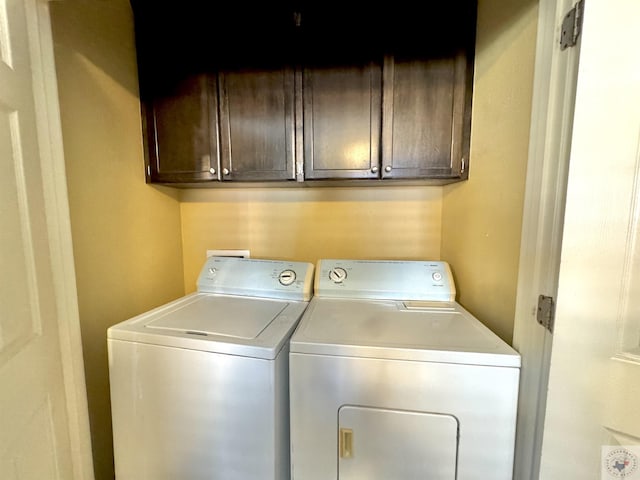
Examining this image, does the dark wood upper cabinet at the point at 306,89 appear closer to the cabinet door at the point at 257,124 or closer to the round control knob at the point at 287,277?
the cabinet door at the point at 257,124

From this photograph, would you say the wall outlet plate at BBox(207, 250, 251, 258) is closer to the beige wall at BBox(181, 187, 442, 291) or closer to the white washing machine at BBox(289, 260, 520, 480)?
the beige wall at BBox(181, 187, 442, 291)

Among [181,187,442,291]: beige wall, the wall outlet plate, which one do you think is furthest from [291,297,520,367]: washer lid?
the wall outlet plate

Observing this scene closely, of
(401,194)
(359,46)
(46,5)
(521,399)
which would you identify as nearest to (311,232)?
(401,194)

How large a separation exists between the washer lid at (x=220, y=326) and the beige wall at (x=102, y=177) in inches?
10.8

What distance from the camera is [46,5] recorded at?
32.6 inches

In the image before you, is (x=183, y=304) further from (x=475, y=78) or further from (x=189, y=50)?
(x=475, y=78)

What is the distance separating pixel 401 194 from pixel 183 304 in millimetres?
1358

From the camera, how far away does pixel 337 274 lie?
4.75 ft

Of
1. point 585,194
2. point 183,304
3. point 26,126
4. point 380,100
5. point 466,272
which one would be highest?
point 380,100

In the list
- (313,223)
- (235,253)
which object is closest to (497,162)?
(313,223)

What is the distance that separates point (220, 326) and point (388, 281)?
801mm

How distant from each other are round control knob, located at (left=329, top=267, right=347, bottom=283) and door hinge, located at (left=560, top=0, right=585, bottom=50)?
1109mm

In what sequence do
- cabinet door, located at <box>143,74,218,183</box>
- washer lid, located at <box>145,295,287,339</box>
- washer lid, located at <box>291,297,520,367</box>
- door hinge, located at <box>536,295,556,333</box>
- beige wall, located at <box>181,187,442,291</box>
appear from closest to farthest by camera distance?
door hinge, located at <box>536,295,556,333</box> → washer lid, located at <box>291,297,520,367</box> → washer lid, located at <box>145,295,287,339</box> → cabinet door, located at <box>143,74,218,183</box> → beige wall, located at <box>181,187,442,291</box>

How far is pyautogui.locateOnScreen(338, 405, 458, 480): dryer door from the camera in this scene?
33.8 inches
